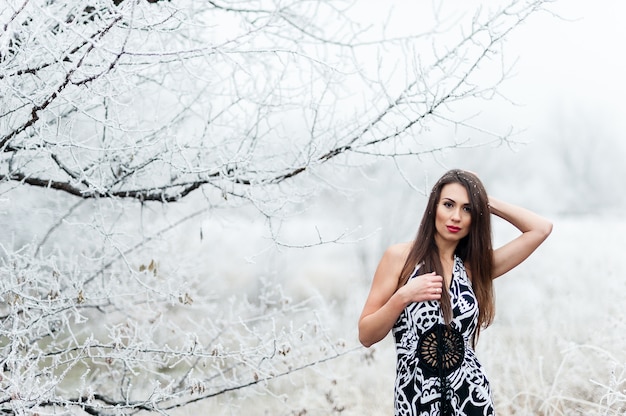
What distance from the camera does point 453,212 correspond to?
2332mm

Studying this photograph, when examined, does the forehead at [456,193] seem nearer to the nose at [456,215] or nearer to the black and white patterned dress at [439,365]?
the nose at [456,215]

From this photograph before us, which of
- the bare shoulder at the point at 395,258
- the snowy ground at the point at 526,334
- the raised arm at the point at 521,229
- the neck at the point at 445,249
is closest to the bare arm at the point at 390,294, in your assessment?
the bare shoulder at the point at 395,258

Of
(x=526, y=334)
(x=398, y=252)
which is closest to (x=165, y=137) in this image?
(x=398, y=252)

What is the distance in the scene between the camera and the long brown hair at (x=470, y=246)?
2.33 metres

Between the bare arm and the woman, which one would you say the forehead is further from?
the bare arm

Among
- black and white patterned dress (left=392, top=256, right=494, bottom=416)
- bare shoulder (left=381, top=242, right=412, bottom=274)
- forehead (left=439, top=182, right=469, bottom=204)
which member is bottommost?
black and white patterned dress (left=392, top=256, right=494, bottom=416)

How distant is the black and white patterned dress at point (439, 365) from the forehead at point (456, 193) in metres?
0.26

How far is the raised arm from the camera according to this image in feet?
8.04

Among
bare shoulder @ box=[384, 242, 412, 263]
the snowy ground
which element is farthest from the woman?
the snowy ground

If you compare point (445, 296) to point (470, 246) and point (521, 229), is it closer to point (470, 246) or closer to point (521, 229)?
point (470, 246)

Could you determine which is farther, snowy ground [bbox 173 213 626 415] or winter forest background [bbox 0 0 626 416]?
snowy ground [bbox 173 213 626 415]

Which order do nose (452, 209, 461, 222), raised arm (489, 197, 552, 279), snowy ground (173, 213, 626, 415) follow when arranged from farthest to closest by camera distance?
snowy ground (173, 213, 626, 415)
raised arm (489, 197, 552, 279)
nose (452, 209, 461, 222)

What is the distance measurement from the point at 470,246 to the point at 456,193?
0.20m

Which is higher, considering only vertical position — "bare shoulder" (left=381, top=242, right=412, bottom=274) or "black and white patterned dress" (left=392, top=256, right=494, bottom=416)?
"bare shoulder" (left=381, top=242, right=412, bottom=274)
